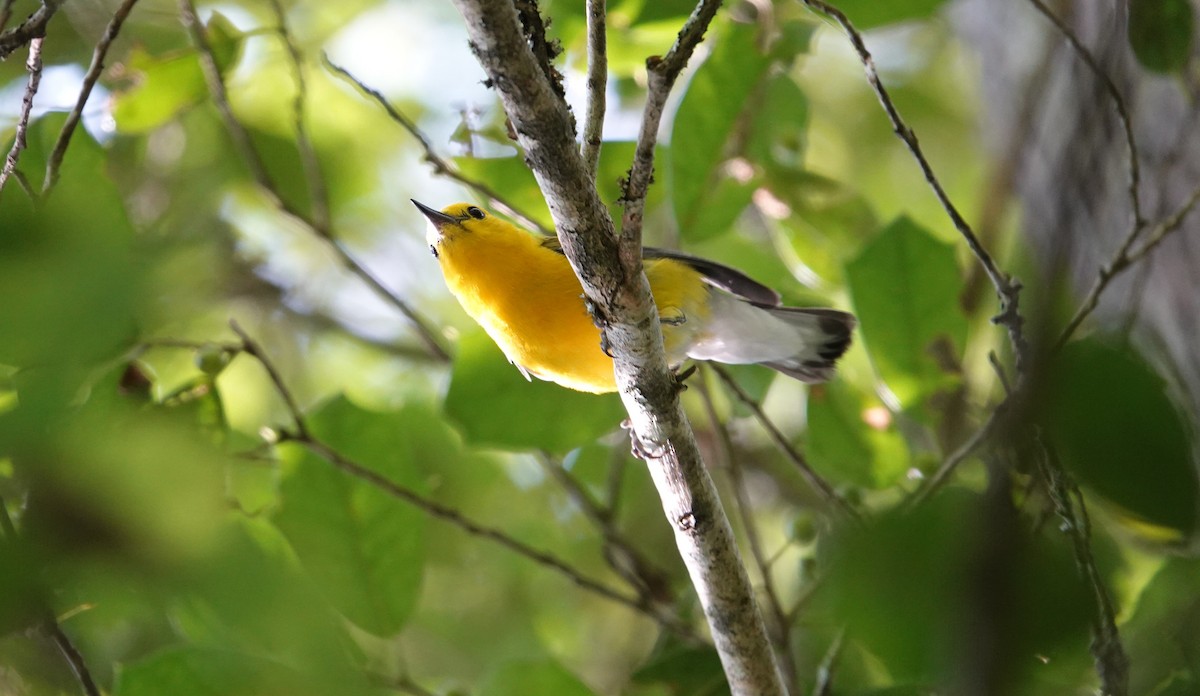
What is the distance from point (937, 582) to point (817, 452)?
2168 millimetres

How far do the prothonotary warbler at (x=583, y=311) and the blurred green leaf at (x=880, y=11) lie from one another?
32.1 inches

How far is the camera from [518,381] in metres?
2.89

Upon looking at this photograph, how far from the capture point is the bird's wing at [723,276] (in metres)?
2.96

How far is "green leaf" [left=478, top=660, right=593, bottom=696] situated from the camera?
2.46 m

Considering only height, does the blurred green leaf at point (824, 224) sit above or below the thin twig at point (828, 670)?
above

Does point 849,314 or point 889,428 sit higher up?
point 849,314

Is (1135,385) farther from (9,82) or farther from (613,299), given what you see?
(9,82)

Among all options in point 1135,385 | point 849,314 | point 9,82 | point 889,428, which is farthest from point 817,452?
point 9,82

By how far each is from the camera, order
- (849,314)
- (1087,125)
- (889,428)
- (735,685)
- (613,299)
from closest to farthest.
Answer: (1087,125)
(613,299)
(735,685)
(889,428)
(849,314)

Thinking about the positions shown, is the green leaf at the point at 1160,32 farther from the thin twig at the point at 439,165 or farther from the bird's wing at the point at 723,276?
the thin twig at the point at 439,165

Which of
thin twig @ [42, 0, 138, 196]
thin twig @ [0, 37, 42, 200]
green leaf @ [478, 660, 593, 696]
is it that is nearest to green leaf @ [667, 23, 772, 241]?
green leaf @ [478, 660, 593, 696]

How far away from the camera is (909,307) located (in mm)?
2939

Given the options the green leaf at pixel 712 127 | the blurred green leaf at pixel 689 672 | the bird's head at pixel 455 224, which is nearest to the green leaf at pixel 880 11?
the green leaf at pixel 712 127

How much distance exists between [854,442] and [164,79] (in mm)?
2633
